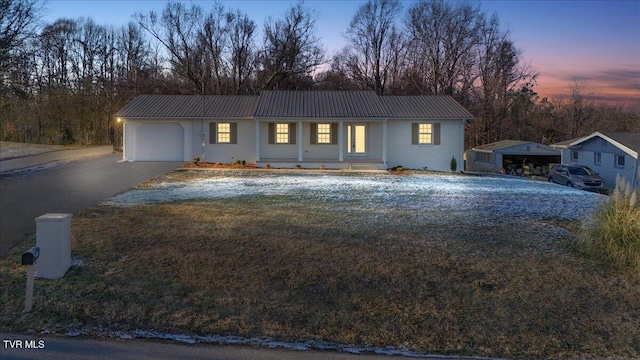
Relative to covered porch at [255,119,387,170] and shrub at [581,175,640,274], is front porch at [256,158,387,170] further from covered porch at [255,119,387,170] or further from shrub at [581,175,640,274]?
shrub at [581,175,640,274]

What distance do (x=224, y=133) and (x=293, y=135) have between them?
141 inches

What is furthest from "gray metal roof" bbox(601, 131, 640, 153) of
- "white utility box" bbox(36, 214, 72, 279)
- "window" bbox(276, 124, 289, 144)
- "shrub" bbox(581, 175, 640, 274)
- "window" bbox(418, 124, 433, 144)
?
"white utility box" bbox(36, 214, 72, 279)

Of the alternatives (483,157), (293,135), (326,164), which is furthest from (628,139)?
(293,135)

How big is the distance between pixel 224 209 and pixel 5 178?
33.9 feet

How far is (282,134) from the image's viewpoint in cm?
2697

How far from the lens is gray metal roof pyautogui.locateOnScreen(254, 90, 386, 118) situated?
26078 millimetres

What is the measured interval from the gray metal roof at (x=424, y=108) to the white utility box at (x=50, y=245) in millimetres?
20789

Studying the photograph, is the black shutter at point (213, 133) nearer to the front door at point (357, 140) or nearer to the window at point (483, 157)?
the front door at point (357, 140)

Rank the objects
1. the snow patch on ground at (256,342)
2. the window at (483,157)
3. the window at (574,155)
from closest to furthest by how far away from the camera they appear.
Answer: the snow patch on ground at (256,342) → the window at (574,155) → the window at (483,157)

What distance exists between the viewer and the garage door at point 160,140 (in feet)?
90.0

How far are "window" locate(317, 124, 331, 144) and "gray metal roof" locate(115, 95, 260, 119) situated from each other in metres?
3.63

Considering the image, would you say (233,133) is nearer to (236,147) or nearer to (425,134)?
(236,147)

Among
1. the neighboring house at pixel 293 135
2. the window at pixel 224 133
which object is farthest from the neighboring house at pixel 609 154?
the window at pixel 224 133

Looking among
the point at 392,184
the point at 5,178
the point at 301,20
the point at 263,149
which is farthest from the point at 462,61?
the point at 5,178
